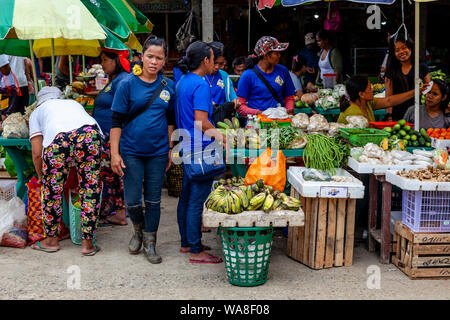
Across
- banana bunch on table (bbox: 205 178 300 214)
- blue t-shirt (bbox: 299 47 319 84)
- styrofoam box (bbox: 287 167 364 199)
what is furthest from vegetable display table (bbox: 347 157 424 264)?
blue t-shirt (bbox: 299 47 319 84)

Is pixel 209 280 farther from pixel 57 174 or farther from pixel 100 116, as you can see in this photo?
pixel 100 116

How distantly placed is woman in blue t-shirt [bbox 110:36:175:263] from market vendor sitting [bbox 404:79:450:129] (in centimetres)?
290

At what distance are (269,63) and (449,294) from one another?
3176 mm

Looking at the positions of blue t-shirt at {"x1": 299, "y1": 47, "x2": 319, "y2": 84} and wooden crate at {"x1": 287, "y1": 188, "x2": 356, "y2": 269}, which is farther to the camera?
blue t-shirt at {"x1": 299, "y1": 47, "x2": 319, "y2": 84}

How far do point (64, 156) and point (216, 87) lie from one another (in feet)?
6.24

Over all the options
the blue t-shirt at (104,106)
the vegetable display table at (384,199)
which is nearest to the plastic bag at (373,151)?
the vegetable display table at (384,199)

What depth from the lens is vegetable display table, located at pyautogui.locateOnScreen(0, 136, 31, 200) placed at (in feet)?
17.2

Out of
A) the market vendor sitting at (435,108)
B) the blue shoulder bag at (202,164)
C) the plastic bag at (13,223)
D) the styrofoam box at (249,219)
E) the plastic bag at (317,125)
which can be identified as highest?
the market vendor sitting at (435,108)

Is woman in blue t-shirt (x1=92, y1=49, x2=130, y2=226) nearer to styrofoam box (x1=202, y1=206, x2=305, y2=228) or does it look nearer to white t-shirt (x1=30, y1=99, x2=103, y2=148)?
white t-shirt (x1=30, y1=99, x2=103, y2=148)

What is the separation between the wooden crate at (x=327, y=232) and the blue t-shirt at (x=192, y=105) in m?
1.12

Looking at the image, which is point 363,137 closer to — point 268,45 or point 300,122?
point 300,122

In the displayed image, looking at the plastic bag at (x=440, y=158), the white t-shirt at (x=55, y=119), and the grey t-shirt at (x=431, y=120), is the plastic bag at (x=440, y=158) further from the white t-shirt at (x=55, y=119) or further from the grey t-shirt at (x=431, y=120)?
the white t-shirt at (x=55, y=119)

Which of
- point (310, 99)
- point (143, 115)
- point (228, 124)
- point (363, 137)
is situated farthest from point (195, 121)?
point (310, 99)

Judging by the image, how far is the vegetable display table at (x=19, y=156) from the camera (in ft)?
17.2
